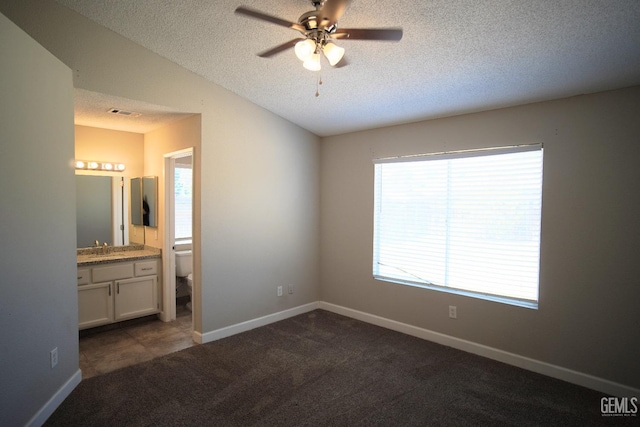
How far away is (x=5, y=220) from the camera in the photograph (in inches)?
76.2

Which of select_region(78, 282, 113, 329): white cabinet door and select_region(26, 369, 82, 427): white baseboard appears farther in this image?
select_region(78, 282, 113, 329): white cabinet door

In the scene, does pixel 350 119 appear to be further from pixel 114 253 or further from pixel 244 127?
pixel 114 253

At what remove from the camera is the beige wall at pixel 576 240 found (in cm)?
256

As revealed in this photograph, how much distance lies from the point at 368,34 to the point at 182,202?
408 cm

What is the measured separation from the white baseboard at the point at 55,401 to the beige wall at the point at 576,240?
10.7 feet

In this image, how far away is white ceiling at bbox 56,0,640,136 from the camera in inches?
78.9

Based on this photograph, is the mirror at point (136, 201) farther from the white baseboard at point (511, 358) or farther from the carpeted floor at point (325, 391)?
the white baseboard at point (511, 358)

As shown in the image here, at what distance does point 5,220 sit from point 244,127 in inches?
91.7

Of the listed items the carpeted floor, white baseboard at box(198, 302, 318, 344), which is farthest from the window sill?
white baseboard at box(198, 302, 318, 344)

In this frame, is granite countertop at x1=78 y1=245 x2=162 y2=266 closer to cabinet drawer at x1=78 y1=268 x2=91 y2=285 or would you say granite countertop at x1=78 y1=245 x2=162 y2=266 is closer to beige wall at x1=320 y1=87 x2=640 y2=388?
cabinet drawer at x1=78 y1=268 x2=91 y2=285

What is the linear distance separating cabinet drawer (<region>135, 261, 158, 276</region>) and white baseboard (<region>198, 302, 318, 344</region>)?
42.4 inches

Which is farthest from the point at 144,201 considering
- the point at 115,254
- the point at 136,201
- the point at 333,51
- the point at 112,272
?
the point at 333,51

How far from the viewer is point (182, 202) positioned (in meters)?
5.12

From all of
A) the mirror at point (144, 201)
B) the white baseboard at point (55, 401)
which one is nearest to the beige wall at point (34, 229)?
the white baseboard at point (55, 401)
